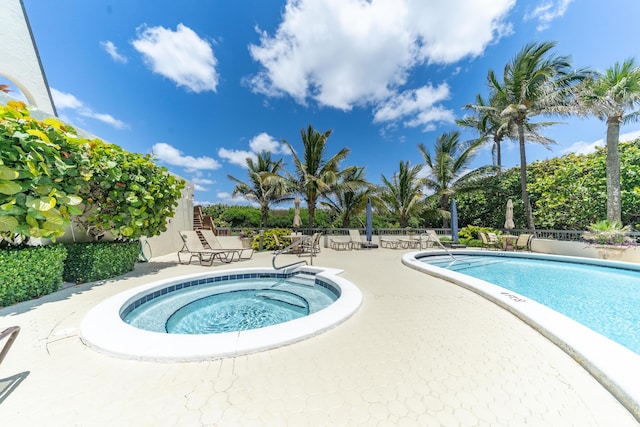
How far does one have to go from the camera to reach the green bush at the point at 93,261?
589cm

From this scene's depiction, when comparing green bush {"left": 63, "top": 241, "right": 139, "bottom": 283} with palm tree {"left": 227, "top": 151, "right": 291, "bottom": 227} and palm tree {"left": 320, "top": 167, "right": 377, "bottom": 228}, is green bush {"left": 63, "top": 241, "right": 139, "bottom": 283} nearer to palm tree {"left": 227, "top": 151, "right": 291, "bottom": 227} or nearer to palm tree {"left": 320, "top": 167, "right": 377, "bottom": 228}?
palm tree {"left": 227, "top": 151, "right": 291, "bottom": 227}

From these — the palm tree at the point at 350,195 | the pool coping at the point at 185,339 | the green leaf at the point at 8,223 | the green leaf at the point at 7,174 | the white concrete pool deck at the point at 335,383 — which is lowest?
the white concrete pool deck at the point at 335,383

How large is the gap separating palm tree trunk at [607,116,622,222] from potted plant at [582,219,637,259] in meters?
1.36

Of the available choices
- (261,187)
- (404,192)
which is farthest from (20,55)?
(404,192)

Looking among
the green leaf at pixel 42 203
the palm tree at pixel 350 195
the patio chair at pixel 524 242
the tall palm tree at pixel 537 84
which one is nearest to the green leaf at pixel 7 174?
the green leaf at pixel 42 203

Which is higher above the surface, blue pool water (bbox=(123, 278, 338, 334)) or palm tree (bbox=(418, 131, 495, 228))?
palm tree (bbox=(418, 131, 495, 228))

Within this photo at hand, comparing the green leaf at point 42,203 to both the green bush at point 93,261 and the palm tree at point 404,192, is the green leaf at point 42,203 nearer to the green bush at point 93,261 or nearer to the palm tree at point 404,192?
the green bush at point 93,261

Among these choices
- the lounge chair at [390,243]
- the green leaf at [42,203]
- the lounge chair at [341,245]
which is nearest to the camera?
the green leaf at [42,203]

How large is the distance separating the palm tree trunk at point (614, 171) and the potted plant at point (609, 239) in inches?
53.5

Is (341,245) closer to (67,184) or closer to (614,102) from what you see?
(67,184)

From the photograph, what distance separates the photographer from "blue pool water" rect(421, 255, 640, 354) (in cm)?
401

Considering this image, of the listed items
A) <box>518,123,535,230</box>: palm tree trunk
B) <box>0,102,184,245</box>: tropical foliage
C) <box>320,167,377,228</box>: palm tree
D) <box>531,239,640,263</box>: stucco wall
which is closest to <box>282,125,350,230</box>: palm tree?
<box>320,167,377,228</box>: palm tree

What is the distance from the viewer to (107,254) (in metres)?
6.39

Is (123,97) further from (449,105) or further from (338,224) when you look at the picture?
(449,105)
